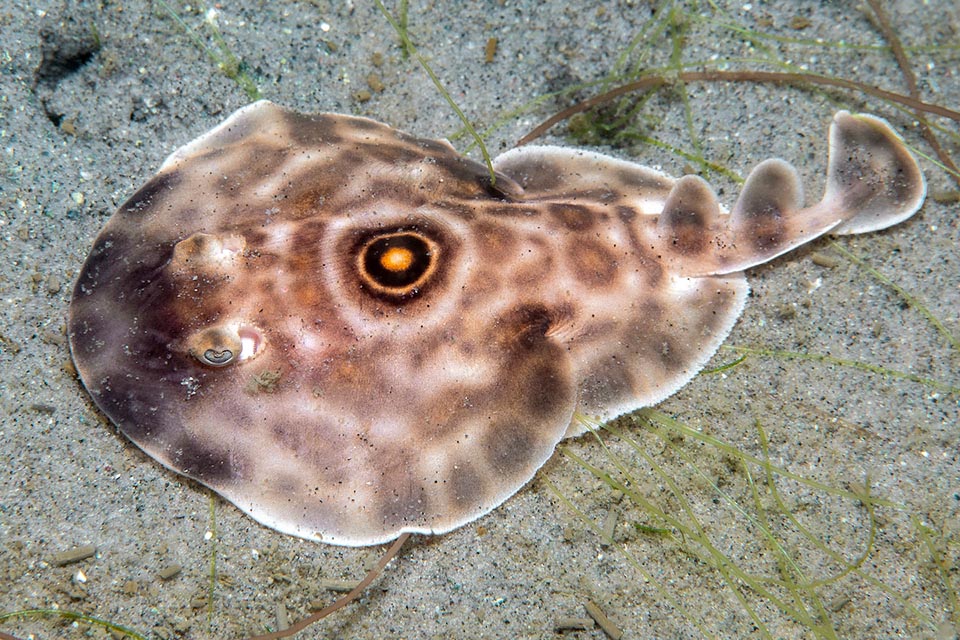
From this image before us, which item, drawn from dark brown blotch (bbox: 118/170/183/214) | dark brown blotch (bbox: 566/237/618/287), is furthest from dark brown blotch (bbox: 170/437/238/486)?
dark brown blotch (bbox: 566/237/618/287)

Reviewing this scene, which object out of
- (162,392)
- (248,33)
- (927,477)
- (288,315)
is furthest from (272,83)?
(927,477)

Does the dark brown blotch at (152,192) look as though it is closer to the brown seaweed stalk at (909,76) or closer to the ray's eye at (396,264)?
the ray's eye at (396,264)

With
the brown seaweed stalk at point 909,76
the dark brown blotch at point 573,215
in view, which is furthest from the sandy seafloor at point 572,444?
the dark brown blotch at point 573,215

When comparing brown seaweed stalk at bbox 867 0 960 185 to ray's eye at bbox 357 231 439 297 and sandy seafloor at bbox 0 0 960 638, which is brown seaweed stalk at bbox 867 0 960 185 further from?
ray's eye at bbox 357 231 439 297

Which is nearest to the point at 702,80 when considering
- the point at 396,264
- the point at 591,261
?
the point at 591,261

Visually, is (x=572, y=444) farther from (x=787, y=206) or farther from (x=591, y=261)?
(x=787, y=206)
